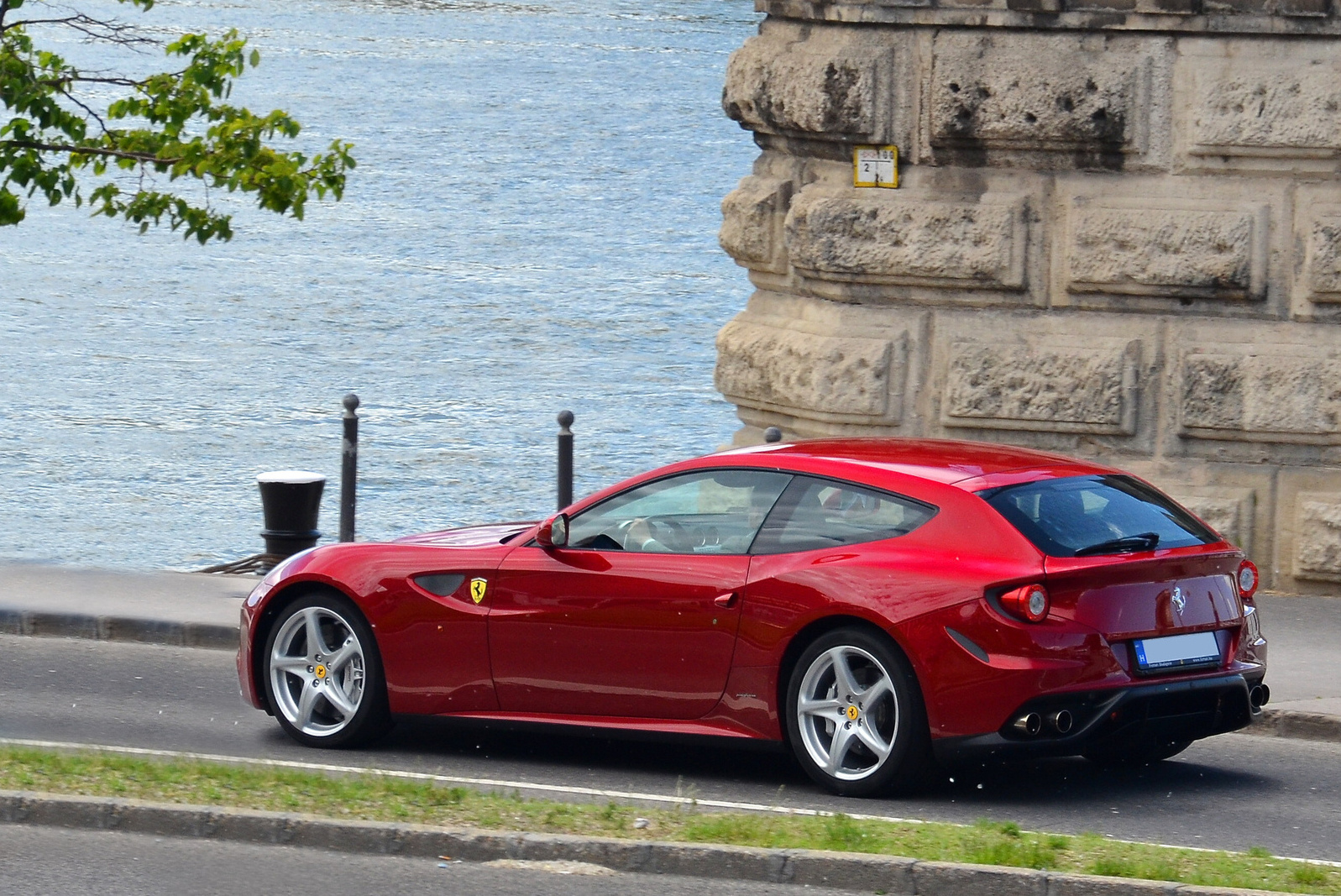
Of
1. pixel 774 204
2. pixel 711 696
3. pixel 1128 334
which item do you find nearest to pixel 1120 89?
pixel 1128 334

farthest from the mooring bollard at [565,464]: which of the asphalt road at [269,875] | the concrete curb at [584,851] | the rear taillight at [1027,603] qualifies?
the asphalt road at [269,875]

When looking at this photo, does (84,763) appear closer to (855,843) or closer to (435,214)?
(855,843)

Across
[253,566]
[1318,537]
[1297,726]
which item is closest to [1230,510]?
[1318,537]

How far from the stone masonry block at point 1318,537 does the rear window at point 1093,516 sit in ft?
13.5

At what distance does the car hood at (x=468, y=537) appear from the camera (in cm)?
881

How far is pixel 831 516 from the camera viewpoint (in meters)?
8.07

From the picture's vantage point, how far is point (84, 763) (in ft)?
26.1

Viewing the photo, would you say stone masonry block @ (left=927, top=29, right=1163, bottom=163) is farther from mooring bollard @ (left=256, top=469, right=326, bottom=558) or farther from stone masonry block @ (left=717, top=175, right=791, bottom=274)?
mooring bollard @ (left=256, top=469, right=326, bottom=558)

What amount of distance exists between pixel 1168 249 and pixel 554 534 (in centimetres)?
515

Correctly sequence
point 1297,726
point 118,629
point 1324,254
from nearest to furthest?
1. point 1297,726
2. point 118,629
3. point 1324,254

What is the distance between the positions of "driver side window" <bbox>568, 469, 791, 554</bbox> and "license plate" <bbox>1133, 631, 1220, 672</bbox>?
1415 mm

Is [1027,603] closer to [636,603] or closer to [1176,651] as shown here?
[1176,651]

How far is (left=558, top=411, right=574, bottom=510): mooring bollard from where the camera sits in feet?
44.7

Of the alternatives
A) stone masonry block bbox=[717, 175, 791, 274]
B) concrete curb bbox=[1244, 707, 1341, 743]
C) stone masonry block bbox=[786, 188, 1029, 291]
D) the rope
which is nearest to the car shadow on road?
concrete curb bbox=[1244, 707, 1341, 743]
